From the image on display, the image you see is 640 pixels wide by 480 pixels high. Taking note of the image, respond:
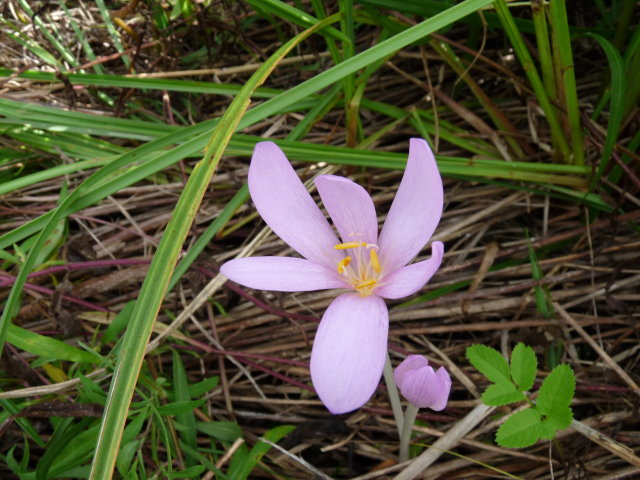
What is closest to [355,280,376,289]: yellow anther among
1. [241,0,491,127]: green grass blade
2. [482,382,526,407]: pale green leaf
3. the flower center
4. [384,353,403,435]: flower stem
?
the flower center

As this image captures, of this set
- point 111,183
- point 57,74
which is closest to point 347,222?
point 111,183

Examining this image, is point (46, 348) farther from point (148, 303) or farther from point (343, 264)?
point (343, 264)

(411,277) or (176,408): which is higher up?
(411,277)

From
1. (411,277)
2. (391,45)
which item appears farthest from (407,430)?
(391,45)

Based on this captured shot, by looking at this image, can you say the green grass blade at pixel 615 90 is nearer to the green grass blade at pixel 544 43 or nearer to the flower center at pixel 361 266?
the green grass blade at pixel 544 43

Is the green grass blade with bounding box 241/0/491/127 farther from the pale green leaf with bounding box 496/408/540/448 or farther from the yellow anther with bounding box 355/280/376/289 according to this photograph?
the pale green leaf with bounding box 496/408/540/448

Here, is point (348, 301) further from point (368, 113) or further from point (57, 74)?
point (57, 74)

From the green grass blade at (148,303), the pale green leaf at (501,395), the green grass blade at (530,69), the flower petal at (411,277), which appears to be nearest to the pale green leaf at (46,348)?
the green grass blade at (148,303)
